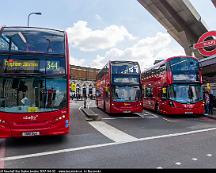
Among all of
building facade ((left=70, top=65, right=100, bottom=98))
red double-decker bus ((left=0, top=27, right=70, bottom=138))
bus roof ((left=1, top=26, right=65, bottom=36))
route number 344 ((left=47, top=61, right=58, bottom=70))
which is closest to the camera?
red double-decker bus ((left=0, top=27, right=70, bottom=138))

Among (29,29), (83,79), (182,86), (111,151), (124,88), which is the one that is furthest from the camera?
(83,79)

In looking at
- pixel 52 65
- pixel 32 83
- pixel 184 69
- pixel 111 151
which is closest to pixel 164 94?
pixel 184 69

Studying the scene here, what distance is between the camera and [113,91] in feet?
56.1

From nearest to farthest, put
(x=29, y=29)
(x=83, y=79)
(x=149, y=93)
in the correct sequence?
(x=29, y=29) → (x=149, y=93) → (x=83, y=79)

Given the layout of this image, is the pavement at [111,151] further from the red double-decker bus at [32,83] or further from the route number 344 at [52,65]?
the route number 344 at [52,65]

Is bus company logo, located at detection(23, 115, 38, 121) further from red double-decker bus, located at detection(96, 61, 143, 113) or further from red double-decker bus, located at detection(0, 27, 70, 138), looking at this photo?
red double-decker bus, located at detection(96, 61, 143, 113)

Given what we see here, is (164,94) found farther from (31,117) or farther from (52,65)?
(31,117)

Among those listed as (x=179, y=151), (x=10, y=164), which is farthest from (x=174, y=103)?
(x=10, y=164)

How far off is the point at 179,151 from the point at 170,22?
33908 millimetres

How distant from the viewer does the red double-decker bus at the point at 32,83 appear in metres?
7.81

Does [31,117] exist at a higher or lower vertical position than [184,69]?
lower

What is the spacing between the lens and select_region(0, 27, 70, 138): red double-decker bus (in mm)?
7809

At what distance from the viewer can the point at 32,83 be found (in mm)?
8078

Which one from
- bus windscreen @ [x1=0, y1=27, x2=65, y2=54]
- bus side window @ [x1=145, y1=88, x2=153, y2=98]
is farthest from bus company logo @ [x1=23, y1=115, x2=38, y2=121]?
bus side window @ [x1=145, y1=88, x2=153, y2=98]
